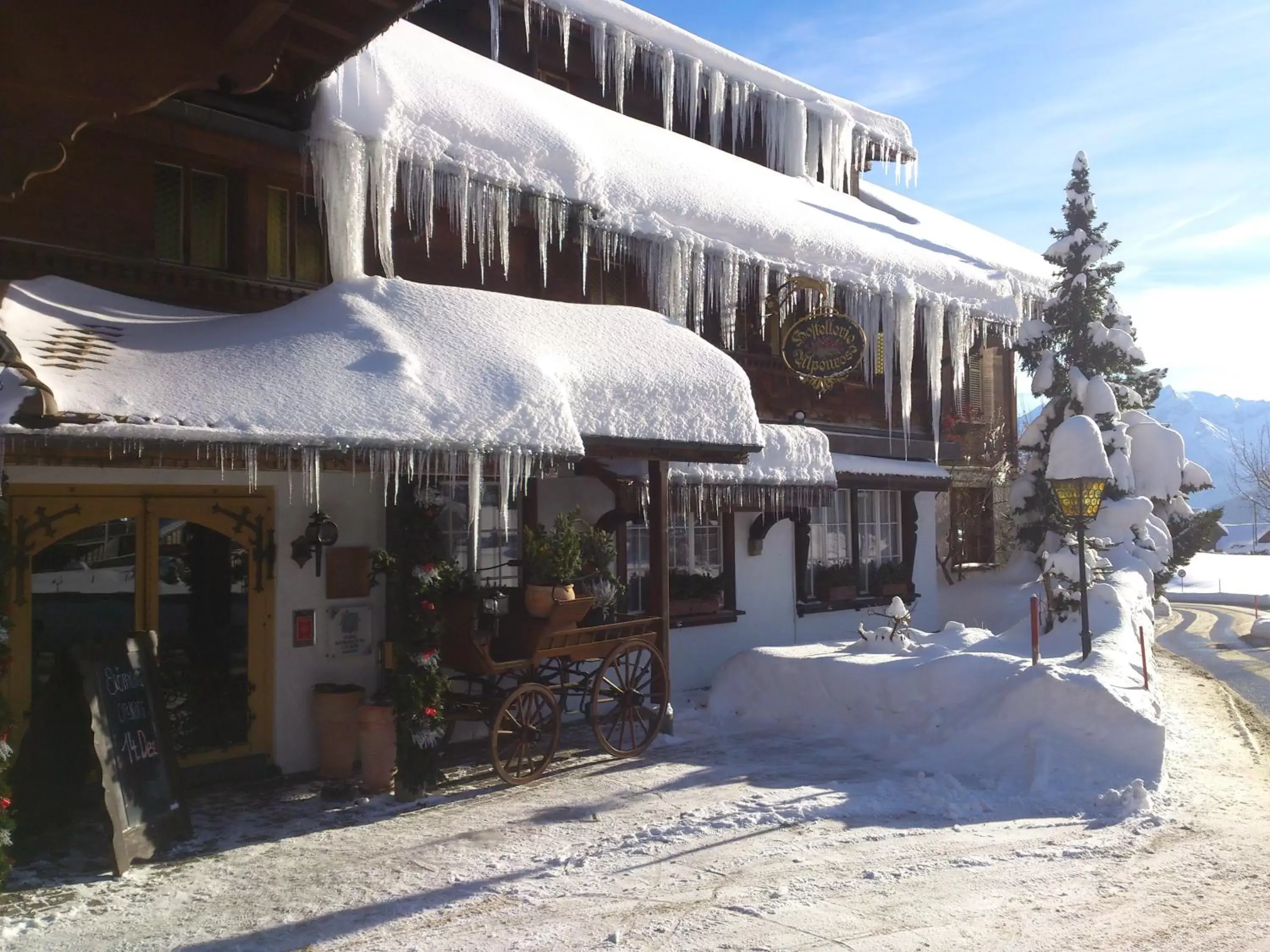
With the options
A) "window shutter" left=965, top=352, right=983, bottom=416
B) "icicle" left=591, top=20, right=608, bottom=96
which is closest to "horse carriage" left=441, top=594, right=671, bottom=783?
"icicle" left=591, top=20, right=608, bottom=96

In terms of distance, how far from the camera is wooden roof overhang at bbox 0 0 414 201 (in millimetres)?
6066

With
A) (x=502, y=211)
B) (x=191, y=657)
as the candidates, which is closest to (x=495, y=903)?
(x=191, y=657)

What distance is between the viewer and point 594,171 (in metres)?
11.4

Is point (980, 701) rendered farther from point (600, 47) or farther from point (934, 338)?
point (600, 47)

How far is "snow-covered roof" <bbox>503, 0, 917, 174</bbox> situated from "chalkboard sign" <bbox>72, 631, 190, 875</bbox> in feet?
32.1

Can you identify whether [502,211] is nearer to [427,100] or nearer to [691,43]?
[427,100]

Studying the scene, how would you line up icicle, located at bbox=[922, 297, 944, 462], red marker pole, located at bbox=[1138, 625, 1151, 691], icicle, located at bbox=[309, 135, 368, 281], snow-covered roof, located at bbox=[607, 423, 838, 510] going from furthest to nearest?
icicle, located at bbox=[922, 297, 944, 462], snow-covered roof, located at bbox=[607, 423, 838, 510], red marker pole, located at bbox=[1138, 625, 1151, 691], icicle, located at bbox=[309, 135, 368, 281]

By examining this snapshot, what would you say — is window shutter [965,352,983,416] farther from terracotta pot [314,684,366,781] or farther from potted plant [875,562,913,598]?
terracotta pot [314,684,366,781]

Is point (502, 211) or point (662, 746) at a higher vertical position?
point (502, 211)

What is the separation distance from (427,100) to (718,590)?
673 centimetres

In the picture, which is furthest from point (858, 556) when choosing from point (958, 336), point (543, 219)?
point (543, 219)

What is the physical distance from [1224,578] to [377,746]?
45162mm

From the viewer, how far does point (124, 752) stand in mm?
6656

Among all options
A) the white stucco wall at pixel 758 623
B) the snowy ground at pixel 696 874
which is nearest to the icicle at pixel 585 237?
the white stucco wall at pixel 758 623
